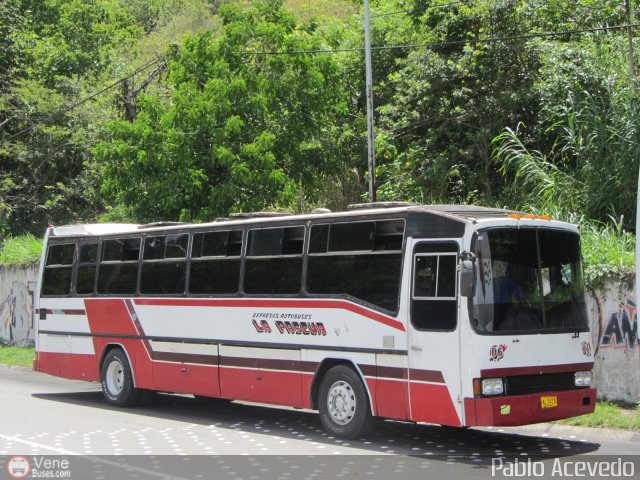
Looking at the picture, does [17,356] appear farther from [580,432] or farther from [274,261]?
[580,432]

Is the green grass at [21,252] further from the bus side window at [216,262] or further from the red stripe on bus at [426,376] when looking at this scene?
Result: the red stripe on bus at [426,376]

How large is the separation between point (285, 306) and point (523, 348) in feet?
11.6

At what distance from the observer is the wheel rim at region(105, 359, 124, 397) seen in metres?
15.3

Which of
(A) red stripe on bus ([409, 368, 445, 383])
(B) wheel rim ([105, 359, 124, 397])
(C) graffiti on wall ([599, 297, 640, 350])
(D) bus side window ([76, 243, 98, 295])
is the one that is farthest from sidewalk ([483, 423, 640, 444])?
(D) bus side window ([76, 243, 98, 295])

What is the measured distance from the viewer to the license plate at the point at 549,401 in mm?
10141

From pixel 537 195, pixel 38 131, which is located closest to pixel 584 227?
pixel 537 195

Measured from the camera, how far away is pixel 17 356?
24500mm

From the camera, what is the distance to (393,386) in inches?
421

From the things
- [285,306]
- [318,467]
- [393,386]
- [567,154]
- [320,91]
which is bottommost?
[318,467]

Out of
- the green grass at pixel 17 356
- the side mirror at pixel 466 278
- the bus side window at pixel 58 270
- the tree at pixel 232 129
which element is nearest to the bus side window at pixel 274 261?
the side mirror at pixel 466 278

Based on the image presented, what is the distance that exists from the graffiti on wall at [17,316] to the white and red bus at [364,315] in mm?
12011

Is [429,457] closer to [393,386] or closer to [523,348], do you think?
[393,386]

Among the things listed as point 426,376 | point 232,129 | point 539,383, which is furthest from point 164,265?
point 232,129

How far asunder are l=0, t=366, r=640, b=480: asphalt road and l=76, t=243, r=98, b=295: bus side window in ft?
7.56
